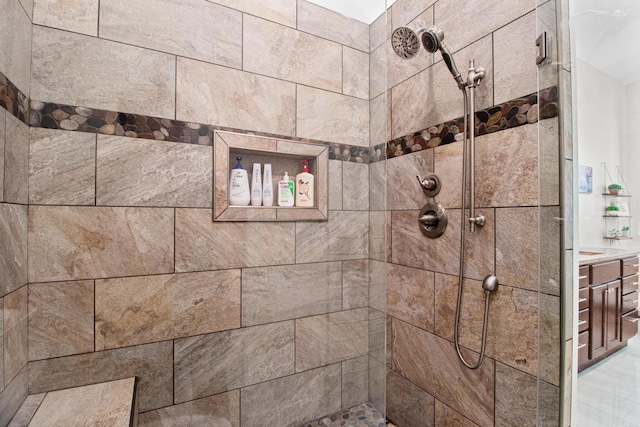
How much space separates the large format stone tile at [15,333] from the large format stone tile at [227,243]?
473mm

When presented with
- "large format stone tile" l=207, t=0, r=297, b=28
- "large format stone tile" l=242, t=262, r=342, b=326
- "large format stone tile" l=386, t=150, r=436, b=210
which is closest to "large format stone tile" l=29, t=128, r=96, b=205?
"large format stone tile" l=242, t=262, r=342, b=326

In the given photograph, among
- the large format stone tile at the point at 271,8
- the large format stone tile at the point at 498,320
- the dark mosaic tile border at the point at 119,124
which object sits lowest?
the large format stone tile at the point at 498,320

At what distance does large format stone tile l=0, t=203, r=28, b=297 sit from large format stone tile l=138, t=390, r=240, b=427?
0.67m

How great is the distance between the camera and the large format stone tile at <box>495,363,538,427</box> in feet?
3.34

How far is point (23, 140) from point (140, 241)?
48cm

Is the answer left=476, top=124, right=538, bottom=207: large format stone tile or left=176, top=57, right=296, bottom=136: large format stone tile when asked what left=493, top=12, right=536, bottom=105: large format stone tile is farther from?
left=176, top=57, right=296, bottom=136: large format stone tile

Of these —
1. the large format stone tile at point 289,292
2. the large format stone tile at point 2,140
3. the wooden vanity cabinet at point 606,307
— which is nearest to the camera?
the wooden vanity cabinet at point 606,307

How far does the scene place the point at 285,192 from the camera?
1439mm

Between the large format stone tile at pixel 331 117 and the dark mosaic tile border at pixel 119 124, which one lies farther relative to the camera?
the large format stone tile at pixel 331 117

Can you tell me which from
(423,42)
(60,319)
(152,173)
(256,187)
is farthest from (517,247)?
(60,319)

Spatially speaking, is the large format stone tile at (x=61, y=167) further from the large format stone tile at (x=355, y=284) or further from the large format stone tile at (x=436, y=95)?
the large format stone tile at (x=436, y=95)

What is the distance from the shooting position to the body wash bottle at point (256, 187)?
1383 mm

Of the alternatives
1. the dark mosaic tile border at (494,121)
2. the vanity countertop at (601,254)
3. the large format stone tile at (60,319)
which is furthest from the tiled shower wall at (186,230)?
the vanity countertop at (601,254)

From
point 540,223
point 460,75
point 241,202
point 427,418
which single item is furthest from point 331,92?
point 427,418
